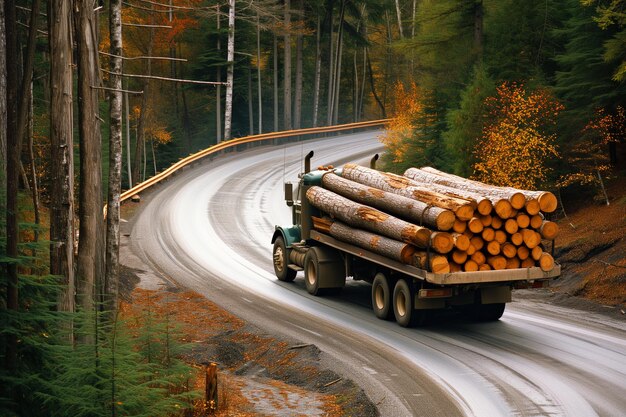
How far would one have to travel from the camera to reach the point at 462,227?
15430 mm

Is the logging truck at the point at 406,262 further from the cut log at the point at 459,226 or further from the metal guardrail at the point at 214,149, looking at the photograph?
the metal guardrail at the point at 214,149

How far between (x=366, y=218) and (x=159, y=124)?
129 ft

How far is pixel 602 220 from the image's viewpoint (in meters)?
23.6

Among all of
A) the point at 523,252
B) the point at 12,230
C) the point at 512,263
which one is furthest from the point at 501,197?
the point at 12,230

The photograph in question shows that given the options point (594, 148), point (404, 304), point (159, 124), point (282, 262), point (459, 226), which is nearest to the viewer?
point (459, 226)

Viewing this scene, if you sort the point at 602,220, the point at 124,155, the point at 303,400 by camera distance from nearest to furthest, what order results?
the point at 303,400
the point at 602,220
the point at 124,155

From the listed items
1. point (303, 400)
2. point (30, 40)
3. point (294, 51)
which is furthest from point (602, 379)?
point (294, 51)

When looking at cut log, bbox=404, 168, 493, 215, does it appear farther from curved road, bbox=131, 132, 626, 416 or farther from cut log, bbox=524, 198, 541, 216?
curved road, bbox=131, 132, 626, 416

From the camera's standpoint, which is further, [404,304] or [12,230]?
[404,304]

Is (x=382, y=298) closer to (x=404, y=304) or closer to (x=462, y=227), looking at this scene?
(x=404, y=304)

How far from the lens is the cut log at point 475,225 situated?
50.4ft

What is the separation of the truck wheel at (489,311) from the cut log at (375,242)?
7.32 feet

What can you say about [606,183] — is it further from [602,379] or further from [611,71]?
[602,379]

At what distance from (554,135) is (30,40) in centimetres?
1722
